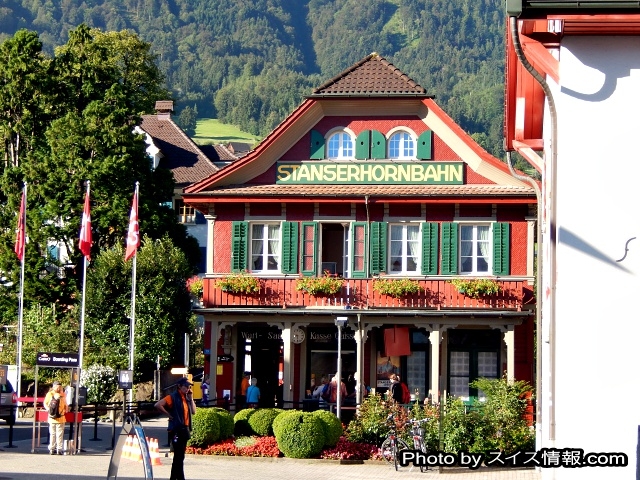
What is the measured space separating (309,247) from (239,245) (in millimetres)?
1970

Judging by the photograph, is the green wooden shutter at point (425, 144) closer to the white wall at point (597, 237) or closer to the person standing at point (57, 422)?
the person standing at point (57, 422)

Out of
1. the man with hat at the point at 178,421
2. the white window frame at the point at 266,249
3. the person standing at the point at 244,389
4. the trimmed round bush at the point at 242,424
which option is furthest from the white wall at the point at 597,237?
the white window frame at the point at 266,249

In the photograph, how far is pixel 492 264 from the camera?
121 ft

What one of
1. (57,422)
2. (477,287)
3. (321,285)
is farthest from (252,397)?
(57,422)

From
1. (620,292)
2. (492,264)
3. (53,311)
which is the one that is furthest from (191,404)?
(53,311)

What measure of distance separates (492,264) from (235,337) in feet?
25.9

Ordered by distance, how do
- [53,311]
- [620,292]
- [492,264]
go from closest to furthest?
[620,292] → [492,264] → [53,311]

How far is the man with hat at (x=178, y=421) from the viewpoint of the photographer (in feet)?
64.5

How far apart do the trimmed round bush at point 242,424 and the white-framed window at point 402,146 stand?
10388 millimetres

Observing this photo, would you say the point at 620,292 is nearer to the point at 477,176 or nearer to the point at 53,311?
the point at 477,176

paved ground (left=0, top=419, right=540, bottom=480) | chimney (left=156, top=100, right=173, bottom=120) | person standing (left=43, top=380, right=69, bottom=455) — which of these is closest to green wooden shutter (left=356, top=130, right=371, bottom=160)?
paved ground (left=0, top=419, right=540, bottom=480)

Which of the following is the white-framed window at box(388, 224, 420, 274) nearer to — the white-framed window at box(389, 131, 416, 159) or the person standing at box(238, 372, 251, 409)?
the white-framed window at box(389, 131, 416, 159)

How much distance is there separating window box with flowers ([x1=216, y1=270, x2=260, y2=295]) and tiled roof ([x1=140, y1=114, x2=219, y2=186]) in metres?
29.0

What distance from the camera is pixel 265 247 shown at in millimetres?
37969
